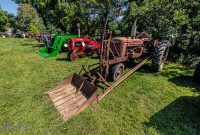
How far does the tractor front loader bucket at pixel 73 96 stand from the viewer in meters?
3.62

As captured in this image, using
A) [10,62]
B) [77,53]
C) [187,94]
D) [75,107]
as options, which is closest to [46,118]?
[75,107]

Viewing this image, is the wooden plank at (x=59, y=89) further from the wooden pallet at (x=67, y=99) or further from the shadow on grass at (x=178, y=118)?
the shadow on grass at (x=178, y=118)

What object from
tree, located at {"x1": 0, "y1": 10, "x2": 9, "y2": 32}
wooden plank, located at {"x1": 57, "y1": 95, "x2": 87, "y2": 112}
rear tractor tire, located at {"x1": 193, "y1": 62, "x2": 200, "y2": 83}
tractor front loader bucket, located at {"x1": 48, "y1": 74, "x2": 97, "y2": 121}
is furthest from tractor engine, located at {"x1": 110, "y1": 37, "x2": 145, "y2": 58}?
tree, located at {"x1": 0, "y1": 10, "x2": 9, "y2": 32}

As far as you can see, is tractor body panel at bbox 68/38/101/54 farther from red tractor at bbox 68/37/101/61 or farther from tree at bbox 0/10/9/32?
tree at bbox 0/10/9/32

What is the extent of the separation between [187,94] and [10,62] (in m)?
8.14

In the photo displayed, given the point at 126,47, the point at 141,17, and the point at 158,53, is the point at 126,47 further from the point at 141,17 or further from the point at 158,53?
the point at 141,17

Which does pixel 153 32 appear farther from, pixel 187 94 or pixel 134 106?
pixel 134 106

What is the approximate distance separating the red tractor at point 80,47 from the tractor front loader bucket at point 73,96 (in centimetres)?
345

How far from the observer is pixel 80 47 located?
848 centimetres

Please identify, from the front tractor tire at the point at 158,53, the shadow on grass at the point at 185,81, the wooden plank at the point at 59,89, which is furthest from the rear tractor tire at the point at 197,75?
the wooden plank at the point at 59,89

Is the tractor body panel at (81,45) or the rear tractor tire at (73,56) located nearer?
the rear tractor tire at (73,56)

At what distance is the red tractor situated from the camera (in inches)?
313

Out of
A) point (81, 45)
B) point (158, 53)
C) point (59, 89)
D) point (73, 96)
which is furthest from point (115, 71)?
point (81, 45)

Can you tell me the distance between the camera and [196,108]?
3879 millimetres
